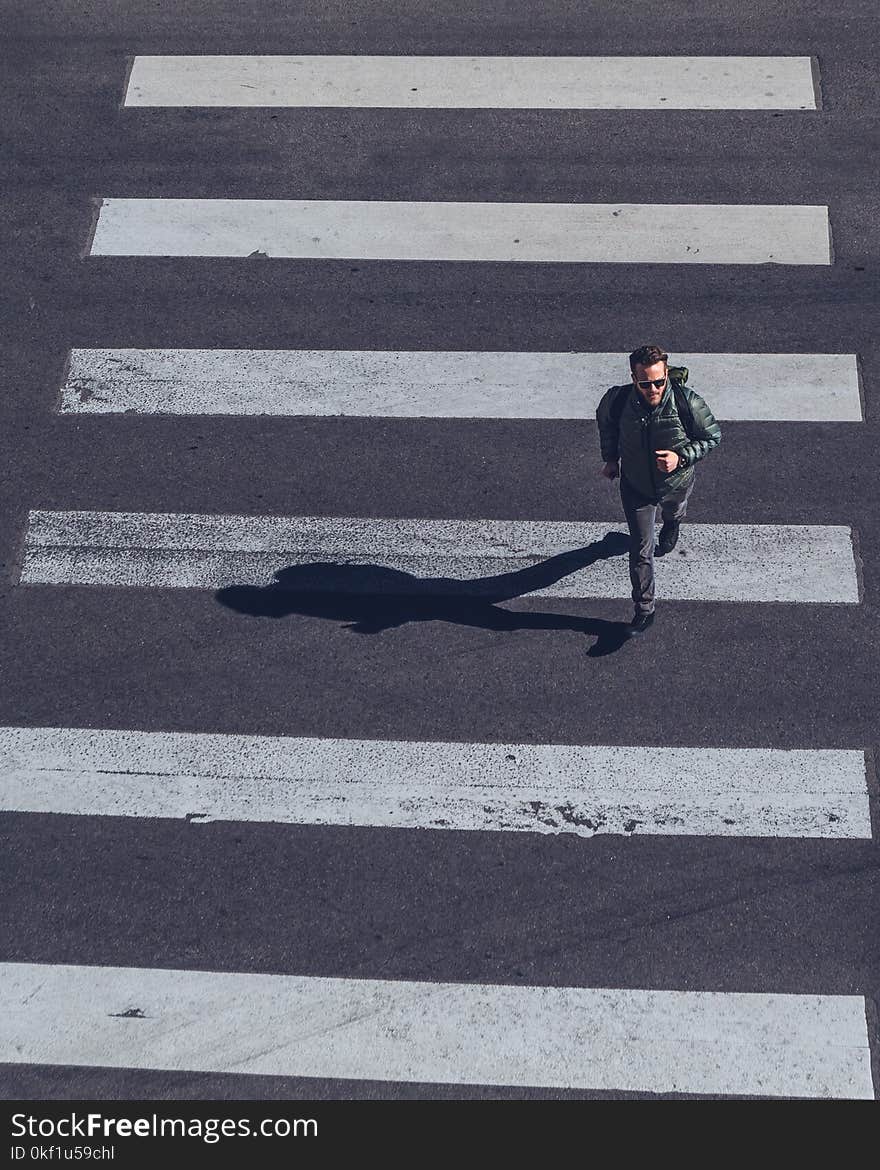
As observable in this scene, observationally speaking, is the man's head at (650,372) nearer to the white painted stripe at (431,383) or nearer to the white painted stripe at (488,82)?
the white painted stripe at (431,383)

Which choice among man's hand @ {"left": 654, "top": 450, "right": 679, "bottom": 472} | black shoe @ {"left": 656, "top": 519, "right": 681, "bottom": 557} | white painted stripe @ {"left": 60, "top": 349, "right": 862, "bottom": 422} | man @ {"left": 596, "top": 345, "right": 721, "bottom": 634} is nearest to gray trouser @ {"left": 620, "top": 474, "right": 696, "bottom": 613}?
man @ {"left": 596, "top": 345, "right": 721, "bottom": 634}

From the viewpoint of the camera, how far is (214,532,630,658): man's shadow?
24.3ft

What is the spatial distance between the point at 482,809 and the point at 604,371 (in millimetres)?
2955

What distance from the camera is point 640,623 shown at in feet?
24.0

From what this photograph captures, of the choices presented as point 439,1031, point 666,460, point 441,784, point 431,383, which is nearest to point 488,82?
point 431,383

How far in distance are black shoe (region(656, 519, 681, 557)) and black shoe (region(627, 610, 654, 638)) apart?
0.43m

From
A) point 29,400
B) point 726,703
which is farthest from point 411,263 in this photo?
point 726,703

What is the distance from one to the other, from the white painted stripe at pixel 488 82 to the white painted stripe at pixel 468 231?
0.93m

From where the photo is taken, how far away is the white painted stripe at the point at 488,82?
29.9 ft

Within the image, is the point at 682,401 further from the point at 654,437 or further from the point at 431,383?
the point at 431,383

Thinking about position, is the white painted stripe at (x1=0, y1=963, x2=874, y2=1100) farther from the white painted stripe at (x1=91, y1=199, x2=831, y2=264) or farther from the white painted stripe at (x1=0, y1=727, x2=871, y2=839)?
the white painted stripe at (x1=91, y1=199, x2=831, y2=264)

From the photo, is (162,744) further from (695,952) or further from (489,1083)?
(695,952)

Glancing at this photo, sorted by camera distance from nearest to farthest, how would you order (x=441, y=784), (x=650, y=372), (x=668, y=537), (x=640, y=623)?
1. (x=650, y=372)
2. (x=441, y=784)
3. (x=640, y=623)
4. (x=668, y=537)

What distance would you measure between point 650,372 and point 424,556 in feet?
6.07
